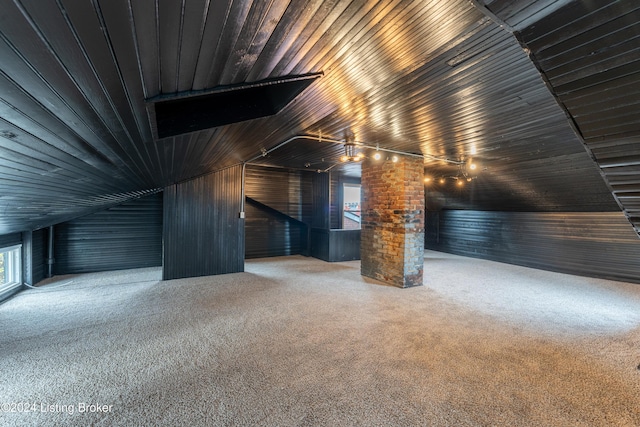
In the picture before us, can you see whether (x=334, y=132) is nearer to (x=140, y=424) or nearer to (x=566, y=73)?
(x=566, y=73)

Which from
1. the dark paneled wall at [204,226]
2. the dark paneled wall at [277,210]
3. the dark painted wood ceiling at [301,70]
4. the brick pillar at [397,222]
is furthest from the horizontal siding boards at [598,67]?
the dark paneled wall at [277,210]

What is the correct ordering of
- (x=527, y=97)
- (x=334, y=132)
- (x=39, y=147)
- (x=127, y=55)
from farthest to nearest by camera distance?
(x=334, y=132) < (x=527, y=97) < (x=39, y=147) < (x=127, y=55)

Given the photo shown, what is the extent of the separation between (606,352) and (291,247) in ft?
20.8

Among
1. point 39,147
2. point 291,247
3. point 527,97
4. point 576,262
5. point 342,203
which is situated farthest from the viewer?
point 291,247

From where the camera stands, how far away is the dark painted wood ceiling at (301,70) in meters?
0.73

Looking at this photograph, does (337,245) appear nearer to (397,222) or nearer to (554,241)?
(397,222)

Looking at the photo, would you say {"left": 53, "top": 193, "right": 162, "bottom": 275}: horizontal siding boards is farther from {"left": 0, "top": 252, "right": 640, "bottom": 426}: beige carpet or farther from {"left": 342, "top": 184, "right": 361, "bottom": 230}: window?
{"left": 342, "top": 184, "right": 361, "bottom": 230}: window

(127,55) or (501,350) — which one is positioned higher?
(127,55)

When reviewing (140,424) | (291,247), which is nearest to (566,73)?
(140,424)

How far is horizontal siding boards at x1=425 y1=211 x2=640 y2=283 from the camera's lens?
16.1 feet

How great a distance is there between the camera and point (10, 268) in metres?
4.14

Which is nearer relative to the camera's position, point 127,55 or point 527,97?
point 127,55

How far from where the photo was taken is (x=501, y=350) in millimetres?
2436

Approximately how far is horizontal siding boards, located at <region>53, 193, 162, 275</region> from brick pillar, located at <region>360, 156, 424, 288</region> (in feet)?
15.8
